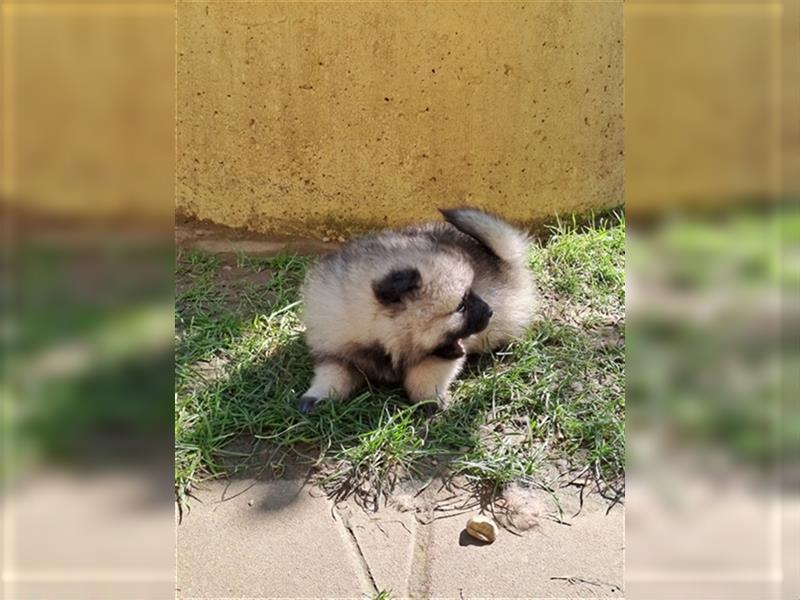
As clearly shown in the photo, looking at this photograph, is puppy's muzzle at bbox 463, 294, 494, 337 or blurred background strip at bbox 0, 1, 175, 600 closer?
blurred background strip at bbox 0, 1, 175, 600

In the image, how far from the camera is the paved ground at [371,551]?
231 centimetres

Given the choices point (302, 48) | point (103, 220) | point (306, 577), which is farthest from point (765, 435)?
point (302, 48)

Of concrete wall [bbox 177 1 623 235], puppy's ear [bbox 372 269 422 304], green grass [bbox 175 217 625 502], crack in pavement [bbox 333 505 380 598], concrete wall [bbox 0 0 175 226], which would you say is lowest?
crack in pavement [bbox 333 505 380 598]

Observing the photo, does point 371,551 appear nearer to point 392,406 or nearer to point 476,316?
point 392,406

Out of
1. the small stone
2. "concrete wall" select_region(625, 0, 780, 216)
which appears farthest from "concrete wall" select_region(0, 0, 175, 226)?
the small stone

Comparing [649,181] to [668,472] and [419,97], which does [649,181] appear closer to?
[668,472]

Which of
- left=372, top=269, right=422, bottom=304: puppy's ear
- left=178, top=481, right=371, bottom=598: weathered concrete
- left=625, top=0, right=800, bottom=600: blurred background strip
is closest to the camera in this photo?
left=625, top=0, right=800, bottom=600: blurred background strip

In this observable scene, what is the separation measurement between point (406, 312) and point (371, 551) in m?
1.03

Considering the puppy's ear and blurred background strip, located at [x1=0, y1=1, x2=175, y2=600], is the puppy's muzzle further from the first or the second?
blurred background strip, located at [x1=0, y1=1, x2=175, y2=600]

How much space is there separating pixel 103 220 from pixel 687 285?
2.34 ft

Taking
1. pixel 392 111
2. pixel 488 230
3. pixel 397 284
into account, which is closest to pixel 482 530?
pixel 397 284

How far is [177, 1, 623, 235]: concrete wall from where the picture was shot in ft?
14.8

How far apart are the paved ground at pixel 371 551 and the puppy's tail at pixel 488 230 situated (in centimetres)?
134

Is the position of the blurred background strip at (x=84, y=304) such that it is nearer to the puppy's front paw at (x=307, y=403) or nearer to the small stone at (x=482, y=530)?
the small stone at (x=482, y=530)
